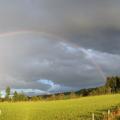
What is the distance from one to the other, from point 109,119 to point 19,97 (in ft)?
561

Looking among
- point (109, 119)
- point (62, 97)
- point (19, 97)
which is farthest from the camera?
point (19, 97)

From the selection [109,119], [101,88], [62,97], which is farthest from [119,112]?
[101,88]

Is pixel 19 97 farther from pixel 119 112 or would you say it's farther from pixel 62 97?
pixel 119 112

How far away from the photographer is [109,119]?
30.3 m

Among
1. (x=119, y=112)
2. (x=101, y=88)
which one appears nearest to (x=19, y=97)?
(x=101, y=88)

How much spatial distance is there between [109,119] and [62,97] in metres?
124

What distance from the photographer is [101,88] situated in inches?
7830

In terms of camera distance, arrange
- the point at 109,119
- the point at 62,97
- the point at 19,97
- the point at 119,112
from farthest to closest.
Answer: the point at 19,97 < the point at 62,97 < the point at 119,112 < the point at 109,119

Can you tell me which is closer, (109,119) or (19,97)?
(109,119)

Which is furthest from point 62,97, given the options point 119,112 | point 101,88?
point 119,112

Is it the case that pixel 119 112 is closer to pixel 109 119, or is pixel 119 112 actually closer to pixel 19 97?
pixel 109 119

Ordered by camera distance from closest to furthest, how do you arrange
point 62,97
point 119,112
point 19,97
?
point 119,112
point 62,97
point 19,97

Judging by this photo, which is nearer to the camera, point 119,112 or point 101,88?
point 119,112

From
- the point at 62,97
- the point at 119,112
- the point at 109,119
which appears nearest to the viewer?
the point at 109,119
